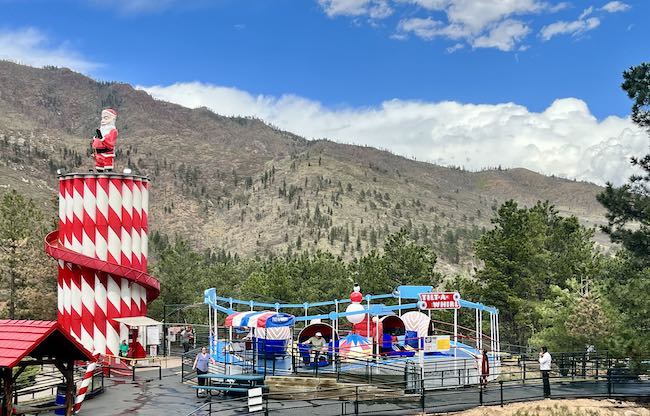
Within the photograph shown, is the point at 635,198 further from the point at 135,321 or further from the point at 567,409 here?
the point at 135,321

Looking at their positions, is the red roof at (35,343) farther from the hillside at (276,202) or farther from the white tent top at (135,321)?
the hillside at (276,202)

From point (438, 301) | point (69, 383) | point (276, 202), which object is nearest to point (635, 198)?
point (438, 301)

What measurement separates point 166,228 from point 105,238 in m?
129

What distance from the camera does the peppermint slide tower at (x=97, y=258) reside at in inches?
1158

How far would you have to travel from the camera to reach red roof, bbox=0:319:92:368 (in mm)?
14055

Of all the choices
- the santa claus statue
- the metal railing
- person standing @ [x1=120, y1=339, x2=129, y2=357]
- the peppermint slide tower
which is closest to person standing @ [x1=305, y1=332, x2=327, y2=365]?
the metal railing

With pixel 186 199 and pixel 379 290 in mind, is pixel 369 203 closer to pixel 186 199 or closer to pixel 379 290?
pixel 186 199

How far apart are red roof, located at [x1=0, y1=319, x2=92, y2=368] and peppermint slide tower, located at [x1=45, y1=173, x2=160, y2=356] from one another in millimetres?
13776

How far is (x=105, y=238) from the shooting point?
29.9m

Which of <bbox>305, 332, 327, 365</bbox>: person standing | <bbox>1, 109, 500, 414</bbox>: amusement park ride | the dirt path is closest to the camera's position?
the dirt path

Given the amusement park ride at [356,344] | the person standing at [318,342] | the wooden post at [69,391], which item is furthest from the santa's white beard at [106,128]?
the wooden post at [69,391]

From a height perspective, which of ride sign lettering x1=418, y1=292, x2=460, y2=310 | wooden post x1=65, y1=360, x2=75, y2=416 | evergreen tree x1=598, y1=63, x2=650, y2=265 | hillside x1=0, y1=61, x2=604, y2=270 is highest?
hillside x1=0, y1=61, x2=604, y2=270

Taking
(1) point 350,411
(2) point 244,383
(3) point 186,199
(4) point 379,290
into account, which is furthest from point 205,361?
(3) point 186,199

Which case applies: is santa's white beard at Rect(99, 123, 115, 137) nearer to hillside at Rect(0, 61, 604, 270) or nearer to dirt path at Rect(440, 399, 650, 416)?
dirt path at Rect(440, 399, 650, 416)
